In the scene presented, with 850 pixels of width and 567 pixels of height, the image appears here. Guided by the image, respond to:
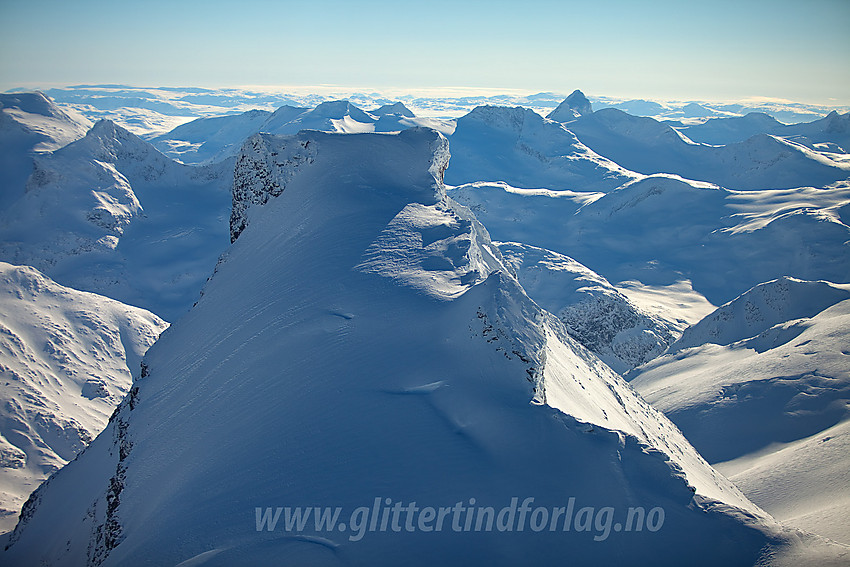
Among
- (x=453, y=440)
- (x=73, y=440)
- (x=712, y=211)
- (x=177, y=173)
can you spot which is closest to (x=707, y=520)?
(x=453, y=440)

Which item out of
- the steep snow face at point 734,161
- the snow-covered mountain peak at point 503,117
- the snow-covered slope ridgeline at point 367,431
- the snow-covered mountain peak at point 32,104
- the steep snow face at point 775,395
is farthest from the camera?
the snow-covered mountain peak at point 503,117

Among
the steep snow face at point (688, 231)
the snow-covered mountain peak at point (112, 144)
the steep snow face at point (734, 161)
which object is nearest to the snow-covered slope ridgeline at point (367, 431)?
the steep snow face at point (688, 231)

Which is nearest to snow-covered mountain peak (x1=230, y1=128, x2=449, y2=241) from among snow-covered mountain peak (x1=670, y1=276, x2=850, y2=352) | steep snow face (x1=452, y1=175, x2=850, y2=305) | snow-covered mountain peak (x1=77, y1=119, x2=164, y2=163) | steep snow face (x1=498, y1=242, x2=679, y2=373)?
snow-covered mountain peak (x1=670, y1=276, x2=850, y2=352)

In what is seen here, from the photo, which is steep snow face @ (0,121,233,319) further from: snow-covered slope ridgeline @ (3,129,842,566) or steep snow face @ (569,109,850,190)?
steep snow face @ (569,109,850,190)

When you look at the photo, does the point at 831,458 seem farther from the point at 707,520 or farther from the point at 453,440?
the point at 453,440

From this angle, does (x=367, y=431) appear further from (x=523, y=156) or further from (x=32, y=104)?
(x=523, y=156)

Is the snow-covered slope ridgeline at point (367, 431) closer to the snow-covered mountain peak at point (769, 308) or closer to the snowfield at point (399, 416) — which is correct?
the snowfield at point (399, 416)

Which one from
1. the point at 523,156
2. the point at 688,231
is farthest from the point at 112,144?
the point at 688,231
